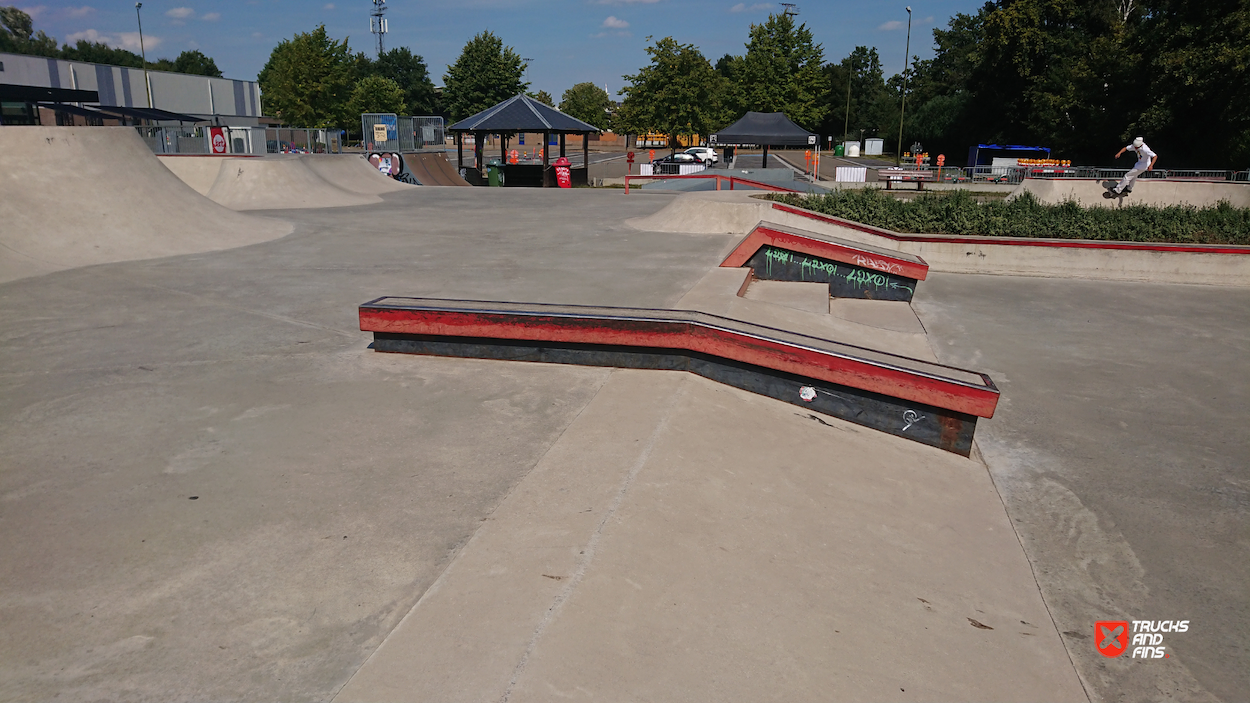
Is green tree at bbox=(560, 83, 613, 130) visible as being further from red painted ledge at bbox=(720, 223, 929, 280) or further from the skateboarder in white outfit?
red painted ledge at bbox=(720, 223, 929, 280)

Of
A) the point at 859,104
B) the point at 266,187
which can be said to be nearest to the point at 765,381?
the point at 266,187

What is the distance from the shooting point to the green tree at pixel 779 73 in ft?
229

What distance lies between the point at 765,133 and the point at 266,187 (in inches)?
913

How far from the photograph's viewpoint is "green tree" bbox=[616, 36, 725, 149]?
188 ft

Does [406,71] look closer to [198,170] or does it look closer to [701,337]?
[198,170]

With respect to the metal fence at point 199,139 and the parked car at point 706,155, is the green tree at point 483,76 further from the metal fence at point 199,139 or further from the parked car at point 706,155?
the metal fence at point 199,139

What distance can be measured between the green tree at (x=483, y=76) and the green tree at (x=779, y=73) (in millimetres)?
24047

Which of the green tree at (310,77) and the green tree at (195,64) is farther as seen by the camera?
the green tree at (195,64)

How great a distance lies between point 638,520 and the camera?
411cm

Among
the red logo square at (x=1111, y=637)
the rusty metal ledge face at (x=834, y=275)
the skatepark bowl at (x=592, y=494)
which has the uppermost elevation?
the rusty metal ledge face at (x=834, y=275)

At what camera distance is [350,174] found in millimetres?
24594

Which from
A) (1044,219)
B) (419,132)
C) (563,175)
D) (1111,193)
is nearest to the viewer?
(1044,219)

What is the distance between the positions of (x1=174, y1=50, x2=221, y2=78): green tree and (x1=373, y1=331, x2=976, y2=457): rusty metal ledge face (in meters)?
165

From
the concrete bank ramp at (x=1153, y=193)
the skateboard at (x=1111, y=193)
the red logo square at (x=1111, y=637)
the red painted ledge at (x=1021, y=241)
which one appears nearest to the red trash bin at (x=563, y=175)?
the red painted ledge at (x=1021, y=241)
